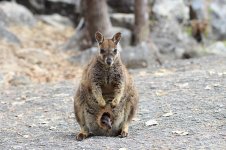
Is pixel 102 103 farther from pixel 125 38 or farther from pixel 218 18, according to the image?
pixel 218 18

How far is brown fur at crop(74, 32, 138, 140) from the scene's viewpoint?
22.7 ft

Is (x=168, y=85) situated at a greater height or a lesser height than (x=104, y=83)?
lesser

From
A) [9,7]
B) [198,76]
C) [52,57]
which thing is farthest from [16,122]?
[9,7]

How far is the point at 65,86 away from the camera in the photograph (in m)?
11.5

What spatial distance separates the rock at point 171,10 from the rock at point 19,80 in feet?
22.8

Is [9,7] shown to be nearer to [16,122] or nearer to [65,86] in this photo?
[65,86]

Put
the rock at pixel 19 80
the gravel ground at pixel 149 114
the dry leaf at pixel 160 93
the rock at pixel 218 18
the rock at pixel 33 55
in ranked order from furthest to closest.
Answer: the rock at pixel 218 18
the rock at pixel 33 55
the rock at pixel 19 80
the dry leaf at pixel 160 93
the gravel ground at pixel 149 114

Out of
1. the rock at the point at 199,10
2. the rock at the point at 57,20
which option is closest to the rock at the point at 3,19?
the rock at the point at 57,20

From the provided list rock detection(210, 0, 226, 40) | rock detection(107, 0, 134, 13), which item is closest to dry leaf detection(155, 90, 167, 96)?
rock detection(107, 0, 134, 13)

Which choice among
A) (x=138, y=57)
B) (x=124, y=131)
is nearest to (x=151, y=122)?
(x=124, y=131)

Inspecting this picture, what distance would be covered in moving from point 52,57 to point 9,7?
Result: 3.69 metres

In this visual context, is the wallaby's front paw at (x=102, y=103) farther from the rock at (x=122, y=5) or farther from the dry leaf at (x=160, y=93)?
the rock at (x=122, y=5)

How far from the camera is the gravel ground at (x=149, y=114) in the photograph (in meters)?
6.62

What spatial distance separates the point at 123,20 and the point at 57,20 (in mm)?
2573
